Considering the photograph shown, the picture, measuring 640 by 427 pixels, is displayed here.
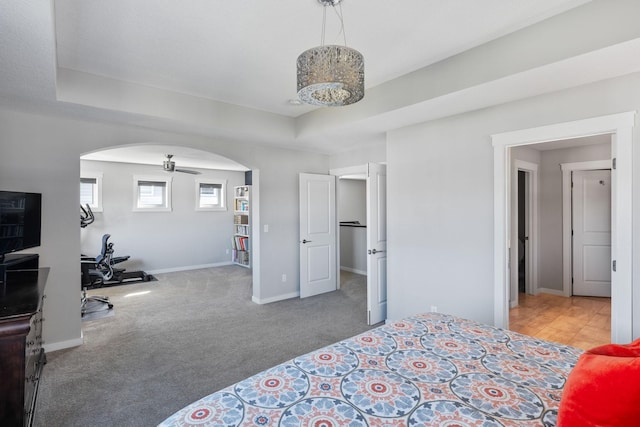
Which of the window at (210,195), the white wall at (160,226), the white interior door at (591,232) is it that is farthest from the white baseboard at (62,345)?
the white interior door at (591,232)

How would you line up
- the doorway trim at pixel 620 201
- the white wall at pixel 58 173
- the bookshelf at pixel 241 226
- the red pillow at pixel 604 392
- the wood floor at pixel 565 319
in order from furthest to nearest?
the bookshelf at pixel 241 226 < the wood floor at pixel 565 319 < the white wall at pixel 58 173 < the doorway trim at pixel 620 201 < the red pillow at pixel 604 392

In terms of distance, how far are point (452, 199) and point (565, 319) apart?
2341mm

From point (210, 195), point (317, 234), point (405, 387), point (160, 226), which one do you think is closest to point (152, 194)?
point (160, 226)

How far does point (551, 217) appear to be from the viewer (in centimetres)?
521

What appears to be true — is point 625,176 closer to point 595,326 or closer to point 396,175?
point 396,175

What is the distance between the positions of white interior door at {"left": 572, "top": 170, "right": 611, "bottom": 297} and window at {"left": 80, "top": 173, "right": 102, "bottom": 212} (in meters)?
8.63

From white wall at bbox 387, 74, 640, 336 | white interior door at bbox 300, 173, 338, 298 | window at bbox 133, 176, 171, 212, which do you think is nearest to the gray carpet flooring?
white interior door at bbox 300, 173, 338, 298

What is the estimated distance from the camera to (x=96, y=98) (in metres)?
2.93

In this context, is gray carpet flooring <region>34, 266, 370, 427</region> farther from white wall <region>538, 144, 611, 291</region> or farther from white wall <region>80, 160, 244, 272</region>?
white wall <region>538, 144, 611, 291</region>

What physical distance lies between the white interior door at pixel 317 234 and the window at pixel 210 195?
12.3 ft

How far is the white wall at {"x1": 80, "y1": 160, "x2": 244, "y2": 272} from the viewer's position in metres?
6.68

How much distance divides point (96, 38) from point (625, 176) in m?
3.91

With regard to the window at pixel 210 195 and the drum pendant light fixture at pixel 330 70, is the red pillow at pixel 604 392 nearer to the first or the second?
the drum pendant light fixture at pixel 330 70

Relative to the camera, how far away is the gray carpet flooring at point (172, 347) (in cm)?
236
